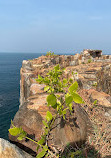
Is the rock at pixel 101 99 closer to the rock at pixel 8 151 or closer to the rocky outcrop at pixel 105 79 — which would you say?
the rock at pixel 8 151

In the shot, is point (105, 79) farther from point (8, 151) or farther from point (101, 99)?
point (8, 151)

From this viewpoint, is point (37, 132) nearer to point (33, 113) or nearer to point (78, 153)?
point (33, 113)

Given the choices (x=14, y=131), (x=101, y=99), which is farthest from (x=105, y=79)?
(x=14, y=131)

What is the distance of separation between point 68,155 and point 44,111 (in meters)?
1.11

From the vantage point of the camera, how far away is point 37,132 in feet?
8.34

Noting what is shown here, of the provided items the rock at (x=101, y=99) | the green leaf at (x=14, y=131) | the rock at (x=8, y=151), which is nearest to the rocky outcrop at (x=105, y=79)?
the rock at (x=101, y=99)

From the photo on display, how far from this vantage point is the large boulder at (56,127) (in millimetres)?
2410

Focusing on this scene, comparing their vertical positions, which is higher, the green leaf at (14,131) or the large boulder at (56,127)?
the green leaf at (14,131)

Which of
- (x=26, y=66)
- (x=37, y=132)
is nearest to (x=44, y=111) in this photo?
(x=37, y=132)

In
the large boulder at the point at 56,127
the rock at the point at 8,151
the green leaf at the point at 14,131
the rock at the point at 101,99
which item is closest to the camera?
the rock at the point at 8,151

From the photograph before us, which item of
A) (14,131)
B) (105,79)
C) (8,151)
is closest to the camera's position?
(8,151)

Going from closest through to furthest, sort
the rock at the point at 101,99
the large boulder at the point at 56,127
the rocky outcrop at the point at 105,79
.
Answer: the large boulder at the point at 56,127
the rock at the point at 101,99
the rocky outcrop at the point at 105,79

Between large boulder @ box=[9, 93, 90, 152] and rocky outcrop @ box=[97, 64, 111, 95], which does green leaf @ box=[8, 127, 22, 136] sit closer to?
large boulder @ box=[9, 93, 90, 152]

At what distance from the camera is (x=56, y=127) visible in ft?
8.30
